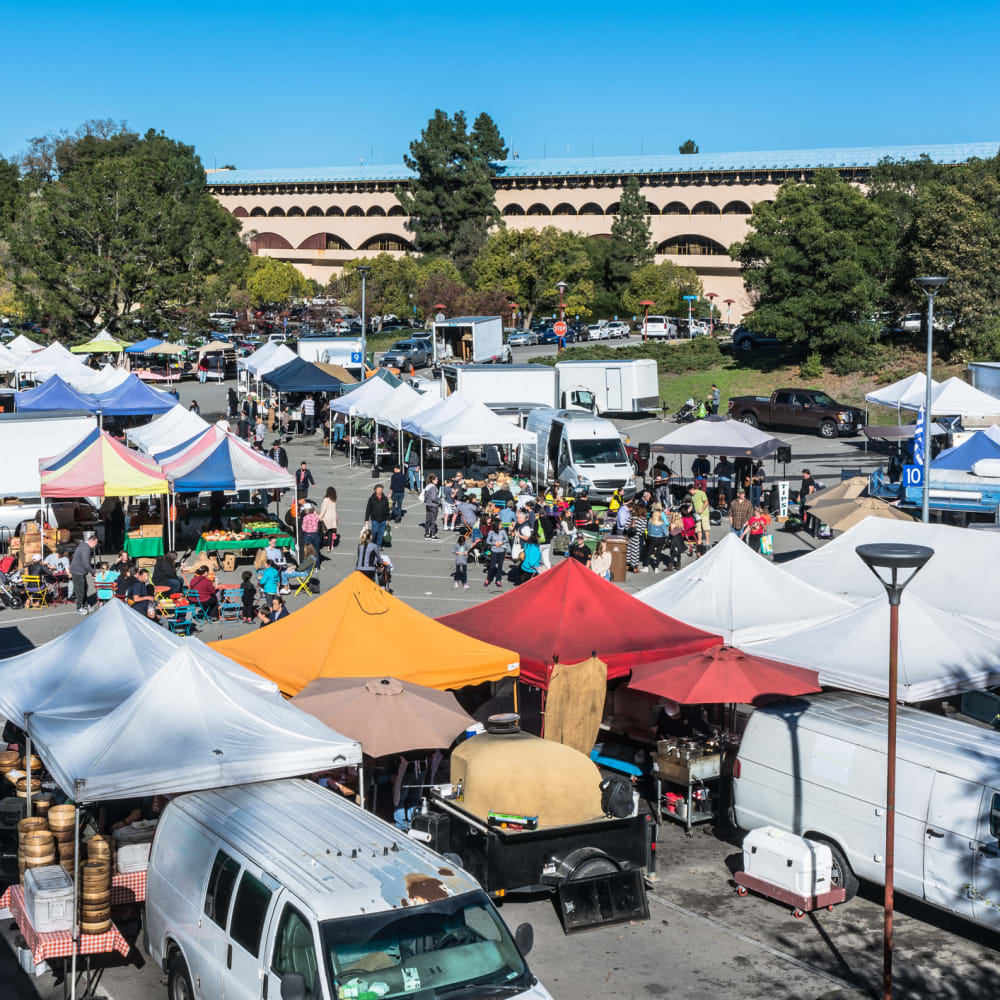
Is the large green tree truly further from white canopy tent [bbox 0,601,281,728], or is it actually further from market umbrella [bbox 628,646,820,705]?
market umbrella [bbox 628,646,820,705]

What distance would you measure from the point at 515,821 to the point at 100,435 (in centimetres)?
1614

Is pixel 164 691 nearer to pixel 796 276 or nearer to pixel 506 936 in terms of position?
pixel 506 936

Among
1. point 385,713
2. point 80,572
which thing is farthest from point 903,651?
point 80,572

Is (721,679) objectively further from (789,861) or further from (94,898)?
(94,898)

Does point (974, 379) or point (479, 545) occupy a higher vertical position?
point (974, 379)

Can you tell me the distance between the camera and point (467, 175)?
99.2m

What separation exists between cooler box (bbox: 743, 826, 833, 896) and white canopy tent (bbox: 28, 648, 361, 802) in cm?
372

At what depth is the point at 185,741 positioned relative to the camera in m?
9.77

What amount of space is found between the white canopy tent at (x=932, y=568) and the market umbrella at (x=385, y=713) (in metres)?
6.87

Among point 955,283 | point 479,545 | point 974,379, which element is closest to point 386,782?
point 479,545

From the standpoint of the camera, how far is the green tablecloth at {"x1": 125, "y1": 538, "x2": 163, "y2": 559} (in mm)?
24469

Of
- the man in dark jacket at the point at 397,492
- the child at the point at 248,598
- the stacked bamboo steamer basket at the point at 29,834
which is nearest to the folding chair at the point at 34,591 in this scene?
the child at the point at 248,598

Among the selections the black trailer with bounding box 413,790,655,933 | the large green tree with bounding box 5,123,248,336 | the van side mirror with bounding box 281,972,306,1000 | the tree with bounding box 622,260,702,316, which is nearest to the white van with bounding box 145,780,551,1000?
the van side mirror with bounding box 281,972,306,1000

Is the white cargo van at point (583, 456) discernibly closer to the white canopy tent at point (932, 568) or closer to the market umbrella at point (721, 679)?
the white canopy tent at point (932, 568)
